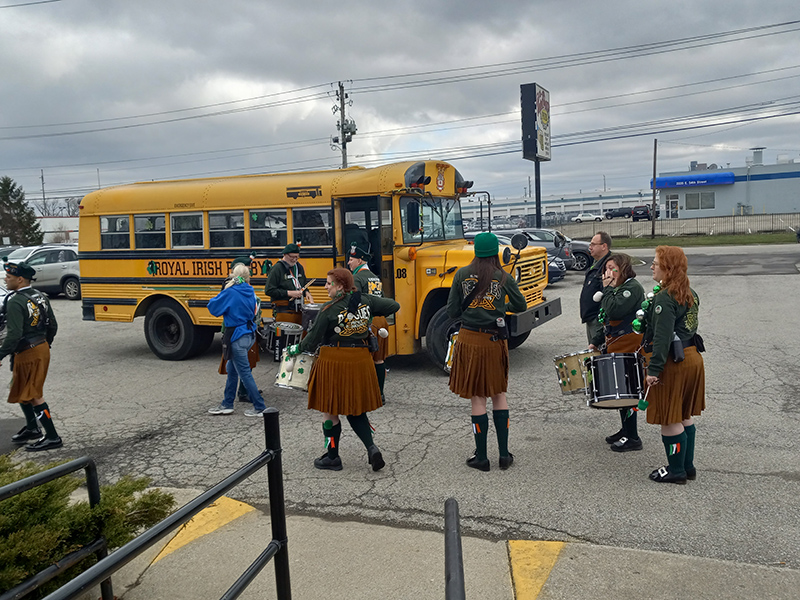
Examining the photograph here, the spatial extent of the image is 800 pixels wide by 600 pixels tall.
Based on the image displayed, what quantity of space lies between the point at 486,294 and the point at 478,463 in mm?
1359

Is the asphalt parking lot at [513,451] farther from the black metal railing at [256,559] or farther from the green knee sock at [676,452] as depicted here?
the black metal railing at [256,559]

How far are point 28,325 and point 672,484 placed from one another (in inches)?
226

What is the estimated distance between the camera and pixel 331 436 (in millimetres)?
5242

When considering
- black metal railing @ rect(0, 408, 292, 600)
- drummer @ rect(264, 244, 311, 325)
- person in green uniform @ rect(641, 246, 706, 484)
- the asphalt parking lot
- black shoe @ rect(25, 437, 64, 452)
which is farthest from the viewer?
drummer @ rect(264, 244, 311, 325)

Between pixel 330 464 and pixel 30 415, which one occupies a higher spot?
pixel 30 415

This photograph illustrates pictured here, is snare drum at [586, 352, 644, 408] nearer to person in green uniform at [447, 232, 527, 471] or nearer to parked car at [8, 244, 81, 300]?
person in green uniform at [447, 232, 527, 471]

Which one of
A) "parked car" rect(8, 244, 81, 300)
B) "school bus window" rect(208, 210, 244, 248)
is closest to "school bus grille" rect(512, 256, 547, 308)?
"school bus window" rect(208, 210, 244, 248)

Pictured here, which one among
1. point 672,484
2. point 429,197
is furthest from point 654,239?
point 672,484

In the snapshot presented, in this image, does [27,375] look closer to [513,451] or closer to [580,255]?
[513,451]

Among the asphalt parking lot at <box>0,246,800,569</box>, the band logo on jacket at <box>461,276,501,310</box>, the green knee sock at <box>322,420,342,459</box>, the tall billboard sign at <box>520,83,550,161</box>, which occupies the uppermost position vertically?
the tall billboard sign at <box>520,83,550,161</box>

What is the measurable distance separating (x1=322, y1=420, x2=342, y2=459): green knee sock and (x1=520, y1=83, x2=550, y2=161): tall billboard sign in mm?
24731

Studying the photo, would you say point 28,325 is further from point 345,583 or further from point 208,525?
point 345,583

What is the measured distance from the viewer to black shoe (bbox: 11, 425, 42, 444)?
6395 millimetres

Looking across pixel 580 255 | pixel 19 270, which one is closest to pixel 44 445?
pixel 19 270
